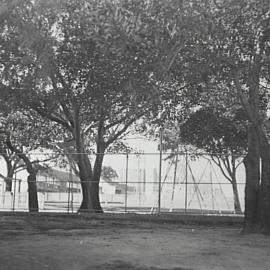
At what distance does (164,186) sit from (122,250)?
14900mm

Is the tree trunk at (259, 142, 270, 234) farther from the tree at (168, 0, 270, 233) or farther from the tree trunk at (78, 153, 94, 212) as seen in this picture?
the tree trunk at (78, 153, 94, 212)

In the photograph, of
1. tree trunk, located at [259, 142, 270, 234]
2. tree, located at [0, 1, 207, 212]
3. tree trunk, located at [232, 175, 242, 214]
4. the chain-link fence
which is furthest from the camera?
tree trunk, located at [232, 175, 242, 214]

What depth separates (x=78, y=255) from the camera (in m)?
8.84

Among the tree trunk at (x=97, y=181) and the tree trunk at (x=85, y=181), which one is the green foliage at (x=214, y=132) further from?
the tree trunk at (x=85, y=181)

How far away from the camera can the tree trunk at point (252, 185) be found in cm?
1326

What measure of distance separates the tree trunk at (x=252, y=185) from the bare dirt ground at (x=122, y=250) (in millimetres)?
529

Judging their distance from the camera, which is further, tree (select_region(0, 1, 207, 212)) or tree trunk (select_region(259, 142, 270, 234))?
tree trunk (select_region(259, 142, 270, 234))

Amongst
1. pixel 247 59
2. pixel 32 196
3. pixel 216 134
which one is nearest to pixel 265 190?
pixel 247 59

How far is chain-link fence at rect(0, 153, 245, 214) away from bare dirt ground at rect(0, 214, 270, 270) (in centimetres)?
1009

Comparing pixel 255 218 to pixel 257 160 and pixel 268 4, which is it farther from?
pixel 268 4

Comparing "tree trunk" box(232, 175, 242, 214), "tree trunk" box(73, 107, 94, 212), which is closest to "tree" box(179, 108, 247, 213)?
"tree trunk" box(232, 175, 242, 214)

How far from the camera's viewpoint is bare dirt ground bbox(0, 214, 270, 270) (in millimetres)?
8008

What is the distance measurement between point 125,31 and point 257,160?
280 inches

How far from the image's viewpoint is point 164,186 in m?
24.5
